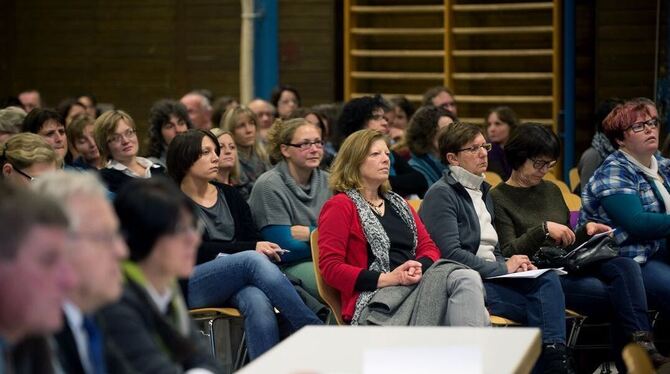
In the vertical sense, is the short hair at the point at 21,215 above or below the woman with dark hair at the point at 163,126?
Result: above

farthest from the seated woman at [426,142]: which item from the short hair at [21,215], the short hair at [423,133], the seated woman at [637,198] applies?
the short hair at [21,215]

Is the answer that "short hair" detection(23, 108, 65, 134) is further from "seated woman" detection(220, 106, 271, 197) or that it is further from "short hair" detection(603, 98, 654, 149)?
"short hair" detection(603, 98, 654, 149)

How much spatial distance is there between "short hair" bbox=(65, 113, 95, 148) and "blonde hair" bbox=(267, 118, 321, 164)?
1.13 metres

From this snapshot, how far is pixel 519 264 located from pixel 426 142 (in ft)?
6.61

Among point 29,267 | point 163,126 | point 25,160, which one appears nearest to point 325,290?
point 25,160

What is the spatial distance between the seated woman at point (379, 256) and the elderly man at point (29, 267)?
270 centimetres

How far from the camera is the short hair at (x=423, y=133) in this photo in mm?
7141

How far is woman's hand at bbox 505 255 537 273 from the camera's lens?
17.2 ft

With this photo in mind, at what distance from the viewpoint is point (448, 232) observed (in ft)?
17.3

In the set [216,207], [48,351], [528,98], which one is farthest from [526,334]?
[528,98]

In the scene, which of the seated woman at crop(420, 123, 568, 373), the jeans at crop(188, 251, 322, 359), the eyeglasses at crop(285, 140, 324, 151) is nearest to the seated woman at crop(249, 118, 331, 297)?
the eyeglasses at crop(285, 140, 324, 151)

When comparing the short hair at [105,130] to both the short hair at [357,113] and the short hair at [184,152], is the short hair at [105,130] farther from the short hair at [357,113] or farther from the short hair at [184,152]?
the short hair at [357,113]

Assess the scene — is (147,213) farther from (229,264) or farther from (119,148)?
(119,148)

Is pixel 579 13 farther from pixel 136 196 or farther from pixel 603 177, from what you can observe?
pixel 136 196
